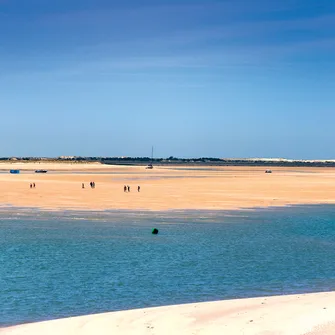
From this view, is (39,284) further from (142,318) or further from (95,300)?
(142,318)

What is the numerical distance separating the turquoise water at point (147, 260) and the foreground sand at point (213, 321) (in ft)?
4.88

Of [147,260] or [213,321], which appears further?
[147,260]

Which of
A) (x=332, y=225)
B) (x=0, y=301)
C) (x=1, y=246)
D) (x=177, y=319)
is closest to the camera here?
(x=177, y=319)

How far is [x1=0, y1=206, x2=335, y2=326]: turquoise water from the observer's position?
18.9 m

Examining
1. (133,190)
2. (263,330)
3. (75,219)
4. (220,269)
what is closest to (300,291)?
(220,269)

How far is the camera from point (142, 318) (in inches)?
611

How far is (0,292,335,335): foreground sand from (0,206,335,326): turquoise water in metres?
1.49

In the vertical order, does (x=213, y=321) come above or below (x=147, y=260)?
above

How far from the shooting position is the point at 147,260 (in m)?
25.5

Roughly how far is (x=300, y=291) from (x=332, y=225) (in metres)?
20.1

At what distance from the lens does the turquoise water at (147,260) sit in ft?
62.1

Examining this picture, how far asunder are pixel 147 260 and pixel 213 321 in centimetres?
1080

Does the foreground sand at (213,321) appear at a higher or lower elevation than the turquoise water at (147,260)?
higher

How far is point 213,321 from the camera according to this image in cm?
Result: 1490
